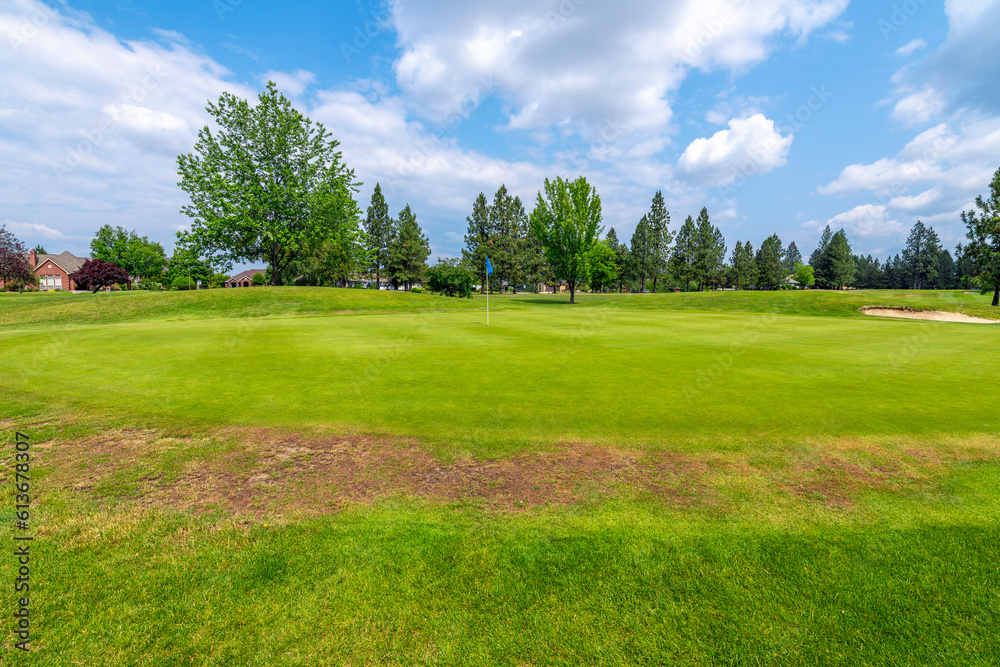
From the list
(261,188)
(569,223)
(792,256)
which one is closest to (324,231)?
(261,188)

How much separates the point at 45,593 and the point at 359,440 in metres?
3.35

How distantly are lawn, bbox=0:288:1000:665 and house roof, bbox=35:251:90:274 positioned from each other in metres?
125

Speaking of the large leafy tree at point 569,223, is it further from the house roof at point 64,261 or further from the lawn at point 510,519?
the house roof at point 64,261

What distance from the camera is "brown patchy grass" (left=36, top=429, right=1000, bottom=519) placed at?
4473 millimetres

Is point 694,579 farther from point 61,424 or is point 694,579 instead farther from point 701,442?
point 61,424

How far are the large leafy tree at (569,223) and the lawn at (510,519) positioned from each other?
44.7m

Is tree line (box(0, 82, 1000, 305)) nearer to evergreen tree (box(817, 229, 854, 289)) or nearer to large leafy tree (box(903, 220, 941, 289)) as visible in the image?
evergreen tree (box(817, 229, 854, 289))

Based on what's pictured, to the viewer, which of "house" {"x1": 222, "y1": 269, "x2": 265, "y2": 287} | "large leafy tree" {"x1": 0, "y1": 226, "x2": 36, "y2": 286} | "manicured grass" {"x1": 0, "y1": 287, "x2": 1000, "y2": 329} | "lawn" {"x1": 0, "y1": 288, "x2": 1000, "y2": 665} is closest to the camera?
"lawn" {"x1": 0, "y1": 288, "x2": 1000, "y2": 665}

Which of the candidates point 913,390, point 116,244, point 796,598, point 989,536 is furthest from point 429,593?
point 116,244

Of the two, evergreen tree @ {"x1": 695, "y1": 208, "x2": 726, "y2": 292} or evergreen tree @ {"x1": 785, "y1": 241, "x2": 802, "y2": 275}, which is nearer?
evergreen tree @ {"x1": 695, "y1": 208, "x2": 726, "y2": 292}

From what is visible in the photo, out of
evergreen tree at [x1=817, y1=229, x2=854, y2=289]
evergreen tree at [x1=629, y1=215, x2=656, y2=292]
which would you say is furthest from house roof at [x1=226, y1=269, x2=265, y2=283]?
evergreen tree at [x1=817, y1=229, x2=854, y2=289]

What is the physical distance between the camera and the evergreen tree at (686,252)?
304 ft

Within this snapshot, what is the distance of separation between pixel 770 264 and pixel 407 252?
93.9 metres

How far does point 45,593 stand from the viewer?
2998 mm
